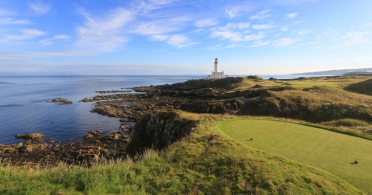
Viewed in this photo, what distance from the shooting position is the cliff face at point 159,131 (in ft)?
48.3

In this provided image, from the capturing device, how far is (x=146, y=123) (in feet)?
61.0

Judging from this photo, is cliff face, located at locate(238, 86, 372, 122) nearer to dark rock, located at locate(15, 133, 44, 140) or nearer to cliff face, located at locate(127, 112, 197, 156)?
cliff face, located at locate(127, 112, 197, 156)

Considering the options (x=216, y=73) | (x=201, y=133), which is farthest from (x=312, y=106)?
(x=216, y=73)

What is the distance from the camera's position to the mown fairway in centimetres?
721

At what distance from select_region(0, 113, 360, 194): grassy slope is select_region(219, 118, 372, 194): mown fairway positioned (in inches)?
25.3

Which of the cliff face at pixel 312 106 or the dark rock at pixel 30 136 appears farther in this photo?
the dark rock at pixel 30 136

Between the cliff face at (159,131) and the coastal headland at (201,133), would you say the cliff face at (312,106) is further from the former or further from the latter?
the cliff face at (159,131)

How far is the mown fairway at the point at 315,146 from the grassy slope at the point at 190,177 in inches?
25.3

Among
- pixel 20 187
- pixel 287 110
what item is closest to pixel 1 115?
pixel 20 187

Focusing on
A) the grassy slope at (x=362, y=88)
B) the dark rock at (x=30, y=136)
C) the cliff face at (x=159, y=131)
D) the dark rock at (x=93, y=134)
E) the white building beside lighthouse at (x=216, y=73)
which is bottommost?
the dark rock at (x=93, y=134)

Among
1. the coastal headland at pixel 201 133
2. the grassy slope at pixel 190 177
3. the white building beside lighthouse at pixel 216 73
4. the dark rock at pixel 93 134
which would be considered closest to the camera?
the grassy slope at pixel 190 177

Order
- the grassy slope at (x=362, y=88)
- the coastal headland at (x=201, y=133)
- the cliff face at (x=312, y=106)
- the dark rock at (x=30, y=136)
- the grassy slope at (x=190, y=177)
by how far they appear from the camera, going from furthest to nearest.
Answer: the grassy slope at (x=362, y=88) < the dark rock at (x=30, y=136) < the cliff face at (x=312, y=106) < the coastal headland at (x=201, y=133) < the grassy slope at (x=190, y=177)

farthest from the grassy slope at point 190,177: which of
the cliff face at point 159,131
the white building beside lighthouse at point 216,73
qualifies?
the white building beside lighthouse at point 216,73

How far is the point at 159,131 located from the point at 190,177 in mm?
9515
